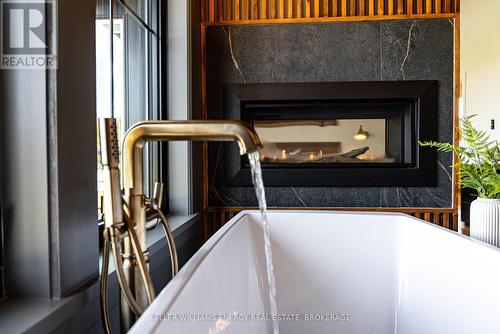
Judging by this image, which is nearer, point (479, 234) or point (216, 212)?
point (479, 234)

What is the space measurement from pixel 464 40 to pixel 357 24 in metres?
3.53

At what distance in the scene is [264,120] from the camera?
2656 mm

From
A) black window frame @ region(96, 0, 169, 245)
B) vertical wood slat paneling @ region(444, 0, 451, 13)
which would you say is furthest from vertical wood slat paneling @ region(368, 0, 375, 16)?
black window frame @ region(96, 0, 169, 245)

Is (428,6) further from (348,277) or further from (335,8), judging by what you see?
(348,277)

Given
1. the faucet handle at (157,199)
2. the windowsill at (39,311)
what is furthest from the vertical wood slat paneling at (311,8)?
the windowsill at (39,311)

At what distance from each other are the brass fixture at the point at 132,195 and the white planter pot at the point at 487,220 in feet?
2.96

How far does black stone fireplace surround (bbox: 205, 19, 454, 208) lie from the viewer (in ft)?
8.10

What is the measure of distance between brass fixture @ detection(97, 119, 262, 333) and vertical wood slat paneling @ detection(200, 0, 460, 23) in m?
1.99

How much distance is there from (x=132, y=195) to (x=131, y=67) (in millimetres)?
1204

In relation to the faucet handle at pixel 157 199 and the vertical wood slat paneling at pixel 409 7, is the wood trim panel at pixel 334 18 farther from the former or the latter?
the faucet handle at pixel 157 199

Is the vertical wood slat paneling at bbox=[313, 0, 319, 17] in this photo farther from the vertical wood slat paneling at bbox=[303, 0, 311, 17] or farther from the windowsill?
the windowsill

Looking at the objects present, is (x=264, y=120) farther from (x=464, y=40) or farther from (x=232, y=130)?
(x=464, y=40)

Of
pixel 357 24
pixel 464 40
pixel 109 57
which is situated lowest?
pixel 109 57

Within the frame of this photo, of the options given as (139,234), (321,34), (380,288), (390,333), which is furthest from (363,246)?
(321,34)
